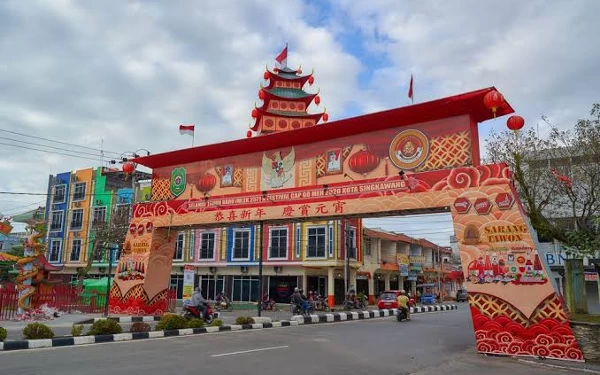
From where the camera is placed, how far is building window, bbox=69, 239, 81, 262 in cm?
4200

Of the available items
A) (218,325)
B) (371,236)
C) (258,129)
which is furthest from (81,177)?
(218,325)

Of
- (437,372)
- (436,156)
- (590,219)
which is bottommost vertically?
(437,372)

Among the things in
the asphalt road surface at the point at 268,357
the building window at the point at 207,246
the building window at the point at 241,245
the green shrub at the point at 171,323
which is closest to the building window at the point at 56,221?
the building window at the point at 207,246

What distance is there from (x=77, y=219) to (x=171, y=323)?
32844mm

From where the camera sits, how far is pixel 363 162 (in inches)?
550

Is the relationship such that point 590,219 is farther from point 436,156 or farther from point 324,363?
point 324,363

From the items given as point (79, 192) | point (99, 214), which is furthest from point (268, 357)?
point (79, 192)

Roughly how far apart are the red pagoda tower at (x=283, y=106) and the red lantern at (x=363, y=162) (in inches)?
721

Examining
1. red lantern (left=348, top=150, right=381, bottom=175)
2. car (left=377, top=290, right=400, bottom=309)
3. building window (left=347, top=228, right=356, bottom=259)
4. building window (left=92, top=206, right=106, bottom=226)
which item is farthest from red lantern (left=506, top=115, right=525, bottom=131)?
building window (left=92, top=206, right=106, bottom=226)

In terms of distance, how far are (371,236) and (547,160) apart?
71.3 ft

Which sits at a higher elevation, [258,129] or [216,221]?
[258,129]

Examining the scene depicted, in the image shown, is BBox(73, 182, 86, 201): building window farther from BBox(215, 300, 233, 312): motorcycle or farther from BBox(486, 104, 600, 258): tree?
BBox(486, 104, 600, 258): tree

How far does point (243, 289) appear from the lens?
110 feet

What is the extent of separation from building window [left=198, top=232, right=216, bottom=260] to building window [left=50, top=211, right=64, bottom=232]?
50.2ft
